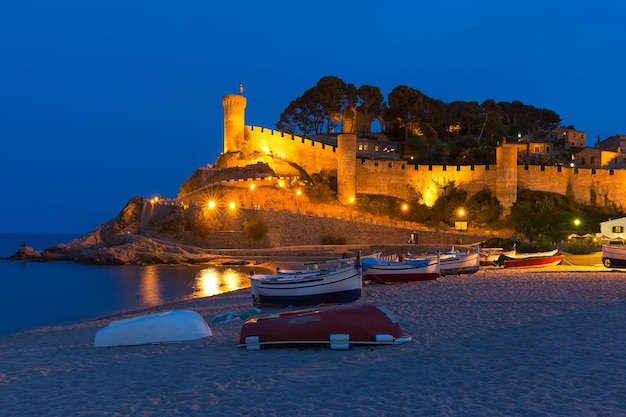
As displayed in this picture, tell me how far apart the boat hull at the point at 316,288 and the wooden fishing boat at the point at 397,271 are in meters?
3.56

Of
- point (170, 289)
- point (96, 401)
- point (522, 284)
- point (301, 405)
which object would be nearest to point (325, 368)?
point (301, 405)

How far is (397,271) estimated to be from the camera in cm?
1476

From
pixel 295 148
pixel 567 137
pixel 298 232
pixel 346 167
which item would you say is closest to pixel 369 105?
pixel 295 148

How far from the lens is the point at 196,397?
4.89 meters

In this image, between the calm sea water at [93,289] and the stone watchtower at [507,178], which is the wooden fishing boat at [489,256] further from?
the stone watchtower at [507,178]

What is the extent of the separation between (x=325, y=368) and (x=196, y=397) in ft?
5.21

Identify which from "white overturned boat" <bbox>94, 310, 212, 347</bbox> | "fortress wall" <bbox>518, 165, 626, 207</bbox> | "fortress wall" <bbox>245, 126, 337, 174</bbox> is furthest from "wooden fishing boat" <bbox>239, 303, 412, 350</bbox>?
"fortress wall" <bbox>245, 126, 337, 174</bbox>

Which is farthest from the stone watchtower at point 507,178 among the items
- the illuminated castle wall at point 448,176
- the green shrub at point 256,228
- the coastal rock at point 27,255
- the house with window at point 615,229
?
the coastal rock at point 27,255

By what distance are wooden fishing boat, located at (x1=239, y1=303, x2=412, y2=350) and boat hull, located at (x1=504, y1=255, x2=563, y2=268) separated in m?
13.5

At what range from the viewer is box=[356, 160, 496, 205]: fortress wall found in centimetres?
3609

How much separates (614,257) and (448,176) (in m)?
19.9

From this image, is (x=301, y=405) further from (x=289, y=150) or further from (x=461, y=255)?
(x=289, y=150)

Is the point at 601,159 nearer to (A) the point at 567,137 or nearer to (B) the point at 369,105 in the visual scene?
(A) the point at 567,137

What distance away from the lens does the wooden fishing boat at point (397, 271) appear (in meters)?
14.8
